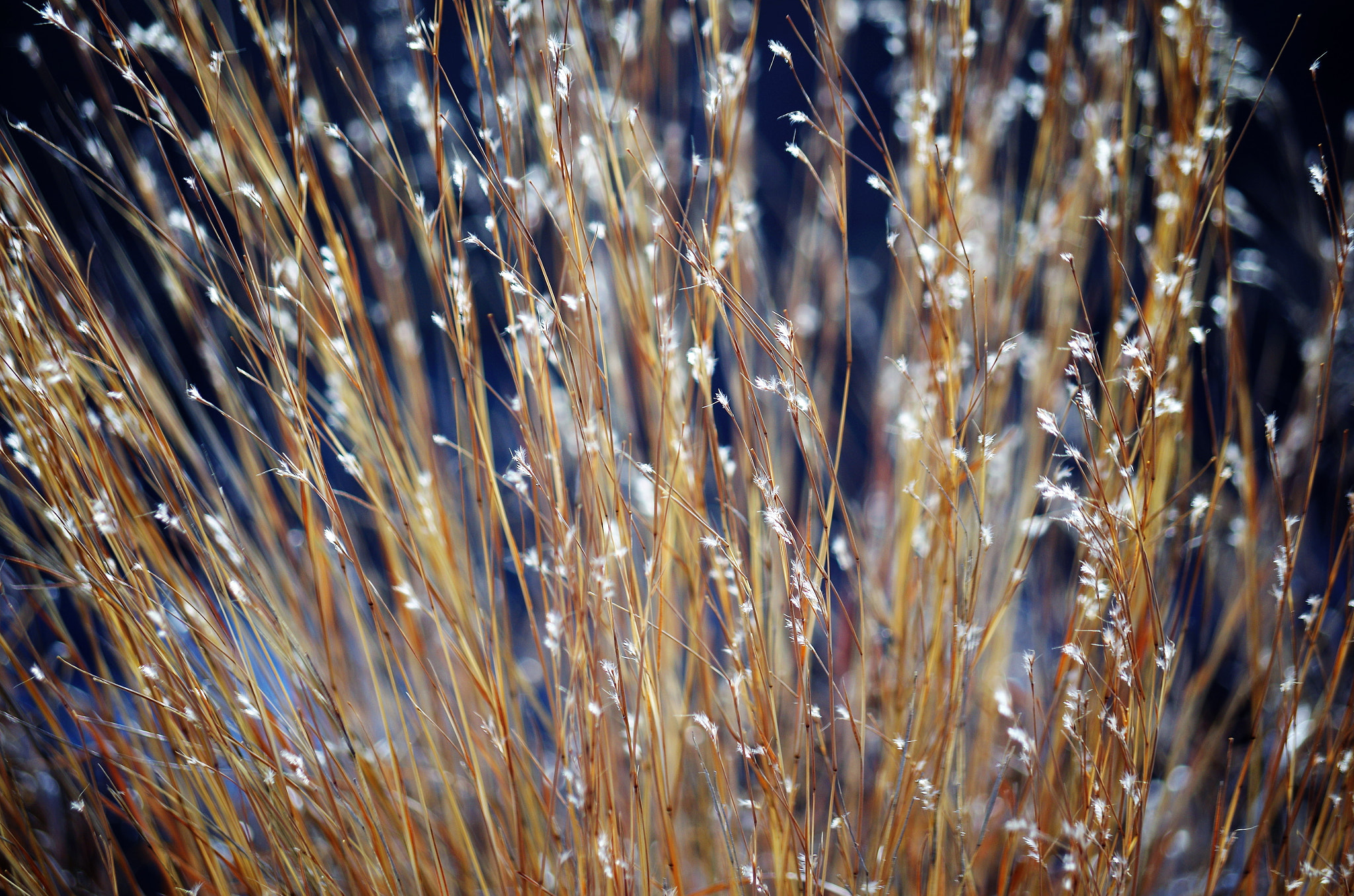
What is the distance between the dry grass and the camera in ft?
1.59

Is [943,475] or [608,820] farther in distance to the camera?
[943,475]

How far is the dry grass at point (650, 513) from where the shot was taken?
1.59 feet

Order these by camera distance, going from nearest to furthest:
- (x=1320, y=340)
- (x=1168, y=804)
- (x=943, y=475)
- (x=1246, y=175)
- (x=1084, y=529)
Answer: (x=1084, y=529) < (x=943, y=475) < (x=1168, y=804) < (x=1320, y=340) < (x=1246, y=175)

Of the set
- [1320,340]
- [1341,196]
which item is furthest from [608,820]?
[1320,340]

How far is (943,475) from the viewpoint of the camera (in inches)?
24.3

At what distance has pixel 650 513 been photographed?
765mm

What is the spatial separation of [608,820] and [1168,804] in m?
0.62

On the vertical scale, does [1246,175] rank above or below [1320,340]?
above

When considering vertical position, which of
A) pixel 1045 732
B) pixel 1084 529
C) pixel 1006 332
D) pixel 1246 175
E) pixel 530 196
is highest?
pixel 1246 175

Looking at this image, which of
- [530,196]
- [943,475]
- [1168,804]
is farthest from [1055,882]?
[530,196]

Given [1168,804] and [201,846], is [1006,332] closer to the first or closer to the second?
[1168,804]

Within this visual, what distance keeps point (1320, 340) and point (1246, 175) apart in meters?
0.47

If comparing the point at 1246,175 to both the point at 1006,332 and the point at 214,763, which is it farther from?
the point at 214,763

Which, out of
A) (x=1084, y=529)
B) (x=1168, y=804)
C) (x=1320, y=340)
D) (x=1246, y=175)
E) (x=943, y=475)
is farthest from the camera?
(x=1246, y=175)
